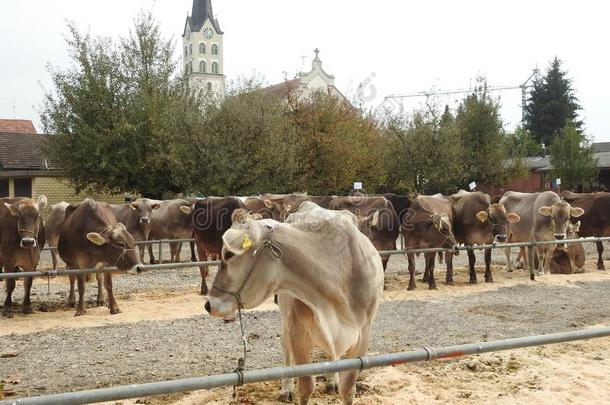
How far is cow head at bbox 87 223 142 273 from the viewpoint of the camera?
911 cm

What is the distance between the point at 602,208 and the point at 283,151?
10190mm

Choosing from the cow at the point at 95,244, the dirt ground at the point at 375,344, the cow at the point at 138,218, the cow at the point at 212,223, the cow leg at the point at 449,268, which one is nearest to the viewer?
the dirt ground at the point at 375,344

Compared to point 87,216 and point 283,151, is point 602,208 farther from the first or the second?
point 87,216

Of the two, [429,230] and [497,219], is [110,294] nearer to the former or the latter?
[429,230]

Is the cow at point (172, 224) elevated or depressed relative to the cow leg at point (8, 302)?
elevated

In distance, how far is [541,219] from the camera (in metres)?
14.4

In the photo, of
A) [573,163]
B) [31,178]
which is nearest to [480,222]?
[31,178]

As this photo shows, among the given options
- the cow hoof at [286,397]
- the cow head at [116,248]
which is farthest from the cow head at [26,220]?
the cow hoof at [286,397]

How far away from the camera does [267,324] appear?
8852 millimetres

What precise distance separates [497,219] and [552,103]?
45645 mm

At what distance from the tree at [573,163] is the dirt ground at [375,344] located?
24.8m

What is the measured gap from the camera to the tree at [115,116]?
23.0 meters

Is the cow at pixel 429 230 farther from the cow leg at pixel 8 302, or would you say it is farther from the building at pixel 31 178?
the building at pixel 31 178

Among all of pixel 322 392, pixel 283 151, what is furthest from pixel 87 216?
pixel 283 151
